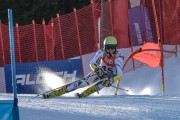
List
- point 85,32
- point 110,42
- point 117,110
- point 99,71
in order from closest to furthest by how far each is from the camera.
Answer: point 117,110 < point 99,71 < point 110,42 < point 85,32

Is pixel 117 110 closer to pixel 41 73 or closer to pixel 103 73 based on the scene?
pixel 103 73

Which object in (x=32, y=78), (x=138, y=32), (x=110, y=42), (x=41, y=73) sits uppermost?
(x=138, y=32)

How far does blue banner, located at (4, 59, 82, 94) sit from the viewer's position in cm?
1548

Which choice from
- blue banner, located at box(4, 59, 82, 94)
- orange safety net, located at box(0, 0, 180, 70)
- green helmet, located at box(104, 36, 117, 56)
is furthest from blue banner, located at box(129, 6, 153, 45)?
green helmet, located at box(104, 36, 117, 56)

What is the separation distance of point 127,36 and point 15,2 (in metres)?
11.8

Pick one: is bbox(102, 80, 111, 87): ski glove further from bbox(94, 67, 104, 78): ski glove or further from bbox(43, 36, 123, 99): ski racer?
bbox(94, 67, 104, 78): ski glove

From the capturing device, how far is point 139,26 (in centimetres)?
1559

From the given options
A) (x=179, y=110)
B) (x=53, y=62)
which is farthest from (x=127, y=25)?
(x=179, y=110)

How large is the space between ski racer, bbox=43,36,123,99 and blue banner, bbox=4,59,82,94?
4098 millimetres

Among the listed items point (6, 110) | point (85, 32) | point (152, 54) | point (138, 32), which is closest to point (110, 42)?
point (152, 54)

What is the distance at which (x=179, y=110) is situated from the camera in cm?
701

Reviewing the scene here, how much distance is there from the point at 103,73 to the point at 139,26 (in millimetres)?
4934

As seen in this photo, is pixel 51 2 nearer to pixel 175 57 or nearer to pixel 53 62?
pixel 53 62

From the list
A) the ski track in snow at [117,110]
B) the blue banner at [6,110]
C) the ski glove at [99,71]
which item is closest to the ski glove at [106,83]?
the ski glove at [99,71]
